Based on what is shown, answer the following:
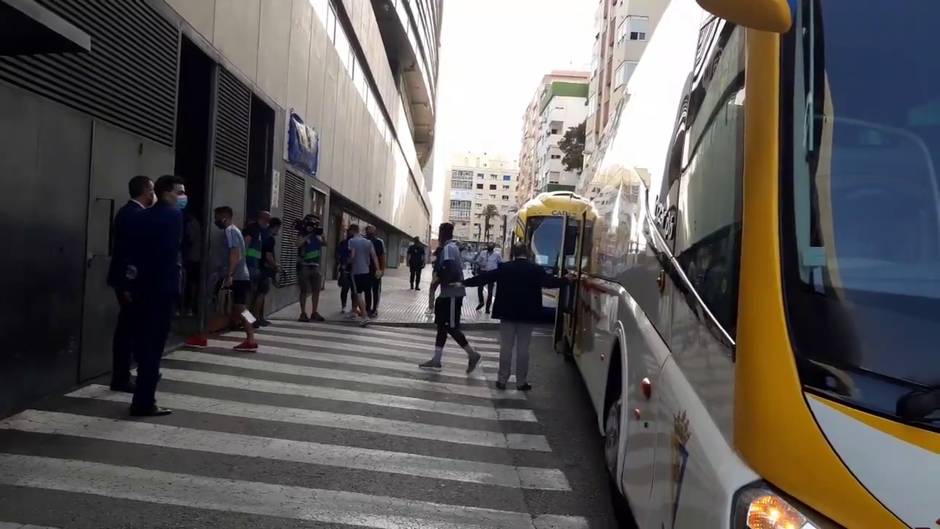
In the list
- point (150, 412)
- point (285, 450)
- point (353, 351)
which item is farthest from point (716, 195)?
point (353, 351)

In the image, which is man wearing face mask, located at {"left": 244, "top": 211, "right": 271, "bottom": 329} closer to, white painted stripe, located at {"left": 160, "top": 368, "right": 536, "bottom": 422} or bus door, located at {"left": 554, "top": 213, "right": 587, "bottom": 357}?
white painted stripe, located at {"left": 160, "top": 368, "right": 536, "bottom": 422}

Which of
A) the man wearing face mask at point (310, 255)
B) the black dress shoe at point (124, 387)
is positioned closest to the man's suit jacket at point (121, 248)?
the black dress shoe at point (124, 387)

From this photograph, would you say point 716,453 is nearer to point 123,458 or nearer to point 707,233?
point 707,233

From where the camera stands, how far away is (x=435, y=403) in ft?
25.0

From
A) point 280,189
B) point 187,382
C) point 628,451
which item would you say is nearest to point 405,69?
point 280,189

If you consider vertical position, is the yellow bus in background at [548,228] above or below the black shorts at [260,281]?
above

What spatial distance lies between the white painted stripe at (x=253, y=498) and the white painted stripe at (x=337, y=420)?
5.18 feet

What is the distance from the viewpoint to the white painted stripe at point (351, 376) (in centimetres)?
828

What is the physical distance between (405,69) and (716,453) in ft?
142

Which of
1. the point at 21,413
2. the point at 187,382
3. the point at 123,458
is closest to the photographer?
the point at 123,458

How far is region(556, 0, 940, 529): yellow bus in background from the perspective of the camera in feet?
6.55

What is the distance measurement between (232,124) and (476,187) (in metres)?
171

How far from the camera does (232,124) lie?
1140 centimetres

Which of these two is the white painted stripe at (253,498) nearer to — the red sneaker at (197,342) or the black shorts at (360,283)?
the red sneaker at (197,342)
